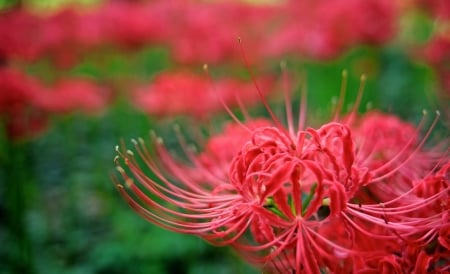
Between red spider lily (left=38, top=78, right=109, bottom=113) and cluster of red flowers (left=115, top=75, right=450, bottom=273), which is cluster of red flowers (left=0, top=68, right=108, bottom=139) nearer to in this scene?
red spider lily (left=38, top=78, right=109, bottom=113)

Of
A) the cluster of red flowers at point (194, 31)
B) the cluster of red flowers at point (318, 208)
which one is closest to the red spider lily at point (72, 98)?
the cluster of red flowers at point (194, 31)

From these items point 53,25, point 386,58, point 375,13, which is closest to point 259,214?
point 375,13

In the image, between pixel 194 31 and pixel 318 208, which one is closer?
pixel 318 208

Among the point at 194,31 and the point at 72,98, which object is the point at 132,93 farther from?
the point at 72,98

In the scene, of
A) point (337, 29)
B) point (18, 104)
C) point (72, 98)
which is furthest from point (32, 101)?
point (337, 29)

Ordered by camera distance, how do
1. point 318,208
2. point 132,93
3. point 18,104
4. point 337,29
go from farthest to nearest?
1. point 132,93
2. point 337,29
3. point 18,104
4. point 318,208

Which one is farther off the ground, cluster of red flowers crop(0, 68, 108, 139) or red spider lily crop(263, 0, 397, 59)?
cluster of red flowers crop(0, 68, 108, 139)

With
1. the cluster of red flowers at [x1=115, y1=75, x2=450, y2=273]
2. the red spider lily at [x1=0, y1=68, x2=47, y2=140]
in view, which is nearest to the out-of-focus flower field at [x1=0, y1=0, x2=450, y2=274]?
the red spider lily at [x1=0, y1=68, x2=47, y2=140]

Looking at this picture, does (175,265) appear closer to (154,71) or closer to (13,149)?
(13,149)
